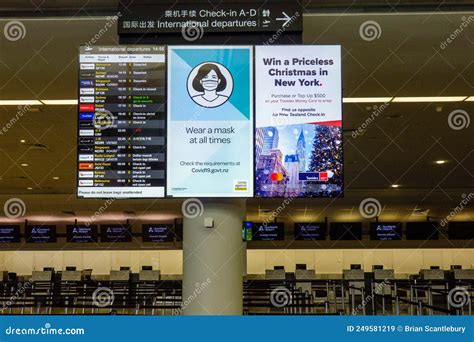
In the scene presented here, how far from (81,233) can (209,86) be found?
1661 centimetres

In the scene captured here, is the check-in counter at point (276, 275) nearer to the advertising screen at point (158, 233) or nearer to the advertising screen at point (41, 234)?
the advertising screen at point (158, 233)

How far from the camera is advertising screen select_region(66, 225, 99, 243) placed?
20219 millimetres

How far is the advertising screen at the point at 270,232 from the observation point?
19516 millimetres

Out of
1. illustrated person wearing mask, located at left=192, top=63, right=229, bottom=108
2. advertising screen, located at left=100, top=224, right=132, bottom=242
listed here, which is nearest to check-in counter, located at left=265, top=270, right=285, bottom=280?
advertising screen, located at left=100, top=224, right=132, bottom=242

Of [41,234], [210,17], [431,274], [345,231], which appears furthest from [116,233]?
[210,17]

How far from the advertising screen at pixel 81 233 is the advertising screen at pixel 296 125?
1661cm

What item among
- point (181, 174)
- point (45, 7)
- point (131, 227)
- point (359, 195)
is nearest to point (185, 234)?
point (181, 174)

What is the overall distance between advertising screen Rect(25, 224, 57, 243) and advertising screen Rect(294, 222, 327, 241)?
27.0 ft

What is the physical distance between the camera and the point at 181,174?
15.0ft

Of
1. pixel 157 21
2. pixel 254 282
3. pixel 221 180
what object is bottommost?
pixel 254 282

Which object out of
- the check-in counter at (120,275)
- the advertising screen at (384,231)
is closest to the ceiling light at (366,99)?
the check-in counter at (120,275)

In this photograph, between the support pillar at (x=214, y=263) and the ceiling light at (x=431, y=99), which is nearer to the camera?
the support pillar at (x=214, y=263)
